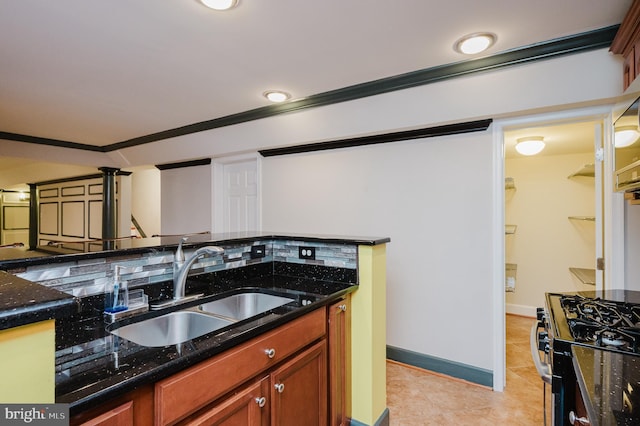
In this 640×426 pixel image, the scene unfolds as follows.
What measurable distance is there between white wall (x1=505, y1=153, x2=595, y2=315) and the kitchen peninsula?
3.14 meters

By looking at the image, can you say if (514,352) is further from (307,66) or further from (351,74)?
(307,66)

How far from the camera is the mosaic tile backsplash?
3.79 ft

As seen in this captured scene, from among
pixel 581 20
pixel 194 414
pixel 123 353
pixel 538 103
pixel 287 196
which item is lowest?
pixel 194 414

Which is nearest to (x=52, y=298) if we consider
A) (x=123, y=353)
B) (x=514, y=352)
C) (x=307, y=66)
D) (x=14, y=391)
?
(x=14, y=391)

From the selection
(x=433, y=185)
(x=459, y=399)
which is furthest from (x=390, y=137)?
(x=459, y=399)

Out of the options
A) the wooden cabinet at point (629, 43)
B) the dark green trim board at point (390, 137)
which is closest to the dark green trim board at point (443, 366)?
the dark green trim board at point (390, 137)

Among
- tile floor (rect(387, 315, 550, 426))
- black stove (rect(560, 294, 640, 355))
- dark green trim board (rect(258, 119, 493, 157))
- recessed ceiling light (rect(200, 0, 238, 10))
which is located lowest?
tile floor (rect(387, 315, 550, 426))

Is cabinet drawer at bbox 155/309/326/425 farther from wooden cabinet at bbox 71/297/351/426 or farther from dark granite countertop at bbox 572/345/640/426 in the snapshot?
dark granite countertop at bbox 572/345/640/426

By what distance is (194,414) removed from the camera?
0.93 m

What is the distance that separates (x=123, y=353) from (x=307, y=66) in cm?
201

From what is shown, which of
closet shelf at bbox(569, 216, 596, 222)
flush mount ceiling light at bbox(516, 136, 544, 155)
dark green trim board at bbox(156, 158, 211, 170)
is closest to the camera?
flush mount ceiling light at bbox(516, 136, 544, 155)

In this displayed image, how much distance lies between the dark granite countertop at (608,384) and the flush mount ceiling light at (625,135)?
2.95 feet

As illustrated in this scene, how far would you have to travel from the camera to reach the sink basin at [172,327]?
1.24m

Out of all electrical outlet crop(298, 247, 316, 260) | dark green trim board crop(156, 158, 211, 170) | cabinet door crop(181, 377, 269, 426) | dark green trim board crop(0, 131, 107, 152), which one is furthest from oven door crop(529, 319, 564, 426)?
dark green trim board crop(0, 131, 107, 152)
